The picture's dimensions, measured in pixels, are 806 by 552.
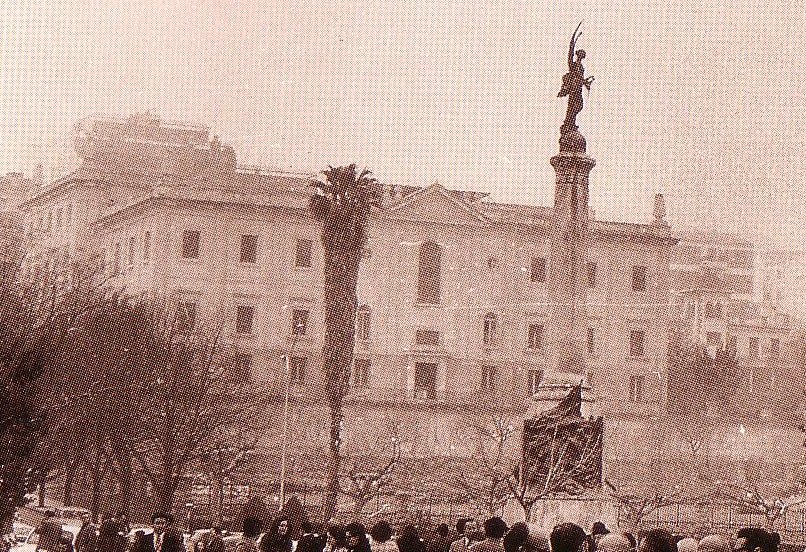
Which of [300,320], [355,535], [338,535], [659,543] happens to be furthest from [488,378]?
[659,543]

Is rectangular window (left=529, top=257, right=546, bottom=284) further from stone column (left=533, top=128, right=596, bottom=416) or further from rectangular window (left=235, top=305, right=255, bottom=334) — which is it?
stone column (left=533, top=128, right=596, bottom=416)

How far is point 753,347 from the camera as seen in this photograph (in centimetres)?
7062

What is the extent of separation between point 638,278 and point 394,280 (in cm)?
1286

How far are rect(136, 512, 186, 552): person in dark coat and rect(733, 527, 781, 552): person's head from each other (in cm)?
569

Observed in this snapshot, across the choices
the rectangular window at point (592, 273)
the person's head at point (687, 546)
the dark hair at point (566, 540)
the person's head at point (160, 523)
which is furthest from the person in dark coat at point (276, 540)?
the rectangular window at point (592, 273)

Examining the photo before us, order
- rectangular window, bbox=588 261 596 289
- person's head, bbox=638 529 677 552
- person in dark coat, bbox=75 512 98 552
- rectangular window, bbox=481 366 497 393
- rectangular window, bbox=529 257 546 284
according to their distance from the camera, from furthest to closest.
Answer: rectangular window, bbox=588 261 596 289 < rectangular window, bbox=529 257 546 284 < rectangular window, bbox=481 366 497 393 < person in dark coat, bbox=75 512 98 552 < person's head, bbox=638 529 677 552

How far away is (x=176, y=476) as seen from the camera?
102 ft

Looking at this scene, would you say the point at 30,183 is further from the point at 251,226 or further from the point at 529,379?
the point at 529,379

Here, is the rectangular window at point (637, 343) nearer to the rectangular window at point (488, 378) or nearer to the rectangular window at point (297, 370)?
the rectangular window at point (488, 378)

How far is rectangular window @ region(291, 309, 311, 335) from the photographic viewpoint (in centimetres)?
5375

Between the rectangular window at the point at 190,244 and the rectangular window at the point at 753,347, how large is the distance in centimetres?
3609

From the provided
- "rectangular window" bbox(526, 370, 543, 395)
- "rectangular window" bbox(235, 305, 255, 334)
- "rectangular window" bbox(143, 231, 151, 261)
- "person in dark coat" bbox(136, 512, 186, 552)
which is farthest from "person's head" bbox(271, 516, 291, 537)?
"rectangular window" bbox(526, 370, 543, 395)

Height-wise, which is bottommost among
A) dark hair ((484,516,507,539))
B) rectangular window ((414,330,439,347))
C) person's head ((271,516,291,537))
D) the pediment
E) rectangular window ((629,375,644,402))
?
person's head ((271,516,291,537))

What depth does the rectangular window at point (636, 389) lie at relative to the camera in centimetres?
5750
